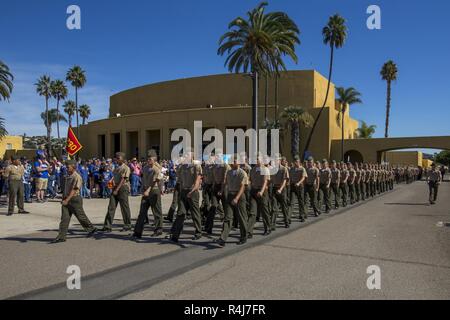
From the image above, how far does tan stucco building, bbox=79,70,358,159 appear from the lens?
45656 millimetres

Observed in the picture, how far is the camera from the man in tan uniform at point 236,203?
8.40 meters

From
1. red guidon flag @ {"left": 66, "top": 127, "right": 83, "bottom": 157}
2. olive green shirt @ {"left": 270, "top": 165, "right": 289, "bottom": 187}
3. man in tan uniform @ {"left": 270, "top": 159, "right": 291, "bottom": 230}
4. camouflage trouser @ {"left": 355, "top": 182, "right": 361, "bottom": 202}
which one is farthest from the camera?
camouflage trouser @ {"left": 355, "top": 182, "right": 361, "bottom": 202}

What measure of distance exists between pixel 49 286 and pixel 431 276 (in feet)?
18.1

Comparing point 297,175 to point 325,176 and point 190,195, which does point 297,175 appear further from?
point 190,195

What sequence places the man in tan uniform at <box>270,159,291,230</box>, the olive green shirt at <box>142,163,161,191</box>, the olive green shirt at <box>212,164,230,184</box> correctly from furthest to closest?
the man in tan uniform at <box>270,159,291,230</box>
the olive green shirt at <box>212,164,230,184</box>
the olive green shirt at <box>142,163,161,191</box>

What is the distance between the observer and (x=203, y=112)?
4738cm

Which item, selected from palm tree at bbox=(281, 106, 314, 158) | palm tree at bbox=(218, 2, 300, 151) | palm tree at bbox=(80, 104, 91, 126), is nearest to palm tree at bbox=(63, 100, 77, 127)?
palm tree at bbox=(80, 104, 91, 126)

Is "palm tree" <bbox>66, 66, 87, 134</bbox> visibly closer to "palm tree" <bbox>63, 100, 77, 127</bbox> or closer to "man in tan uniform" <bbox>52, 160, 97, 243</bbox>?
"palm tree" <bbox>63, 100, 77, 127</bbox>

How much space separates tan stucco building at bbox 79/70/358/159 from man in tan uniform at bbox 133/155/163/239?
116ft

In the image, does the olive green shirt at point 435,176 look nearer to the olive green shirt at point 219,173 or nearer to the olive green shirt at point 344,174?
the olive green shirt at point 344,174

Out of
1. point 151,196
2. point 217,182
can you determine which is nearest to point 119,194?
point 151,196
